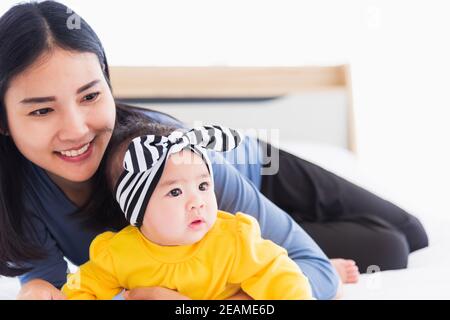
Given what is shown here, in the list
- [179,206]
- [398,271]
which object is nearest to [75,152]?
[179,206]

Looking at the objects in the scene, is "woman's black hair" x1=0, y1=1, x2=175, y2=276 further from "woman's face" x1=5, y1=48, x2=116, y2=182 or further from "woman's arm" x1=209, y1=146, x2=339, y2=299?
"woman's arm" x1=209, y1=146, x2=339, y2=299

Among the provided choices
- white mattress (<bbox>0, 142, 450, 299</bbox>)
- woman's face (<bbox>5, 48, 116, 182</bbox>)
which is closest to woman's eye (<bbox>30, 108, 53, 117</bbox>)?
woman's face (<bbox>5, 48, 116, 182</bbox>)

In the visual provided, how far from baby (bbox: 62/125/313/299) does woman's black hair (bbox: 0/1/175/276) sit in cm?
4

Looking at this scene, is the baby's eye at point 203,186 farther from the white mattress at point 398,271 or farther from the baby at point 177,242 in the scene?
the white mattress at point 398,271

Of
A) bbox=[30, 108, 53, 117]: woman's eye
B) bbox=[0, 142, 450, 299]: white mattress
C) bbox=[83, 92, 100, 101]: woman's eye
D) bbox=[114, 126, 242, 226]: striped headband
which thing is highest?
bbox=[83, 92, 100, 101]: woman's eye

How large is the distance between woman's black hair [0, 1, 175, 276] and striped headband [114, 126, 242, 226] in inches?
1.3

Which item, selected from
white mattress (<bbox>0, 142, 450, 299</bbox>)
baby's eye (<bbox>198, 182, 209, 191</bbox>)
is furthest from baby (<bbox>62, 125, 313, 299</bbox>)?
white mattress (<bbox>0, 142, 450, 299</bbox>)

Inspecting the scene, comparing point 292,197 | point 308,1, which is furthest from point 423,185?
point 308,1

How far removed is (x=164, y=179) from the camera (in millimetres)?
584

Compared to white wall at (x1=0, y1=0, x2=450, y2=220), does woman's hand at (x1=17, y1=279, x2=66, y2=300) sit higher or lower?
lower

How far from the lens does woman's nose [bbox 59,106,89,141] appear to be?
1.96ft

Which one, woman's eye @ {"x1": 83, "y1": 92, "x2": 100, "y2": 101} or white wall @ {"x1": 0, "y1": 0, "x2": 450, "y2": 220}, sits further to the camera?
white wall @ {"x1": 0, "y1": 0, "x2": 450, "y2": 220}

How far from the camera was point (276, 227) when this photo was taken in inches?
26.0

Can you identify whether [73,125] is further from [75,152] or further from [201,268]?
[201,268]
